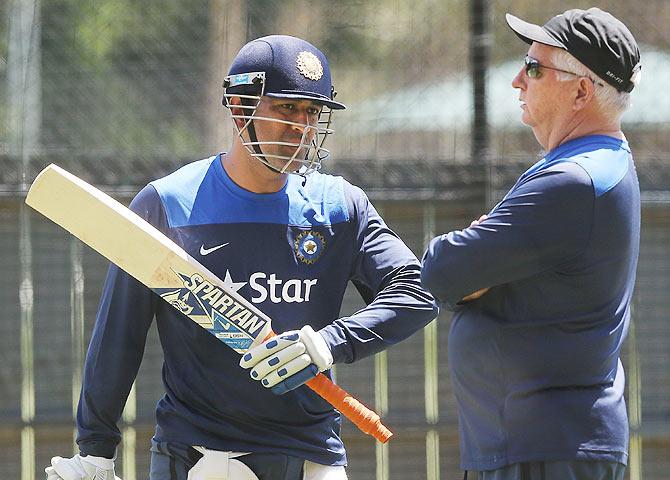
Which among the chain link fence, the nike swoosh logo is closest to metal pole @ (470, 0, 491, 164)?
the chain link fence

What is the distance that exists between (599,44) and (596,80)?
82 millimetres

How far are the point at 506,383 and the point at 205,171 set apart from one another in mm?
966

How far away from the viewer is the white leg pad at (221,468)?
2.92 m

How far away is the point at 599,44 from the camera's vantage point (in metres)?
2.74

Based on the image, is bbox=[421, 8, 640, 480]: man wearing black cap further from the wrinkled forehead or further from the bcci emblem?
the bcci emblem

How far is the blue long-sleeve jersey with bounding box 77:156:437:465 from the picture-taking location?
2977mm

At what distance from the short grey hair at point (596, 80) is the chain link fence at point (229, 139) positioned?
5.70 ft

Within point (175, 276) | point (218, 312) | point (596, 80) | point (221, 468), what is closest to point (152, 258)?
point (175, 276)

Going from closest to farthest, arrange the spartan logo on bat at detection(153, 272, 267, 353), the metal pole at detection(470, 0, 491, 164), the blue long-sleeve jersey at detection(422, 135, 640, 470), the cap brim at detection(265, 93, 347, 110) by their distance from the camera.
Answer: the blue long-sleeve jersey at detection(422, 135, 640, 470), the spartan logo on bat at detection(153, 272, 267, 353), the cap brim at detection(265, 93, 347, 110), the metal pole at detection(470, 0, 491, 164)

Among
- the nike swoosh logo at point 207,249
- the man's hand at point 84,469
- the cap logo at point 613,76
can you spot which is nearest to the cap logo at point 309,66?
the nike swoosh logo at point 207,249

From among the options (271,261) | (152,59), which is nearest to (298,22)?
(152,59)

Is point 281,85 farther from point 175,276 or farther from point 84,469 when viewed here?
point 84,469

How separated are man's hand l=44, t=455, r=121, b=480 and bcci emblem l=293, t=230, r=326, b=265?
72 centimetres

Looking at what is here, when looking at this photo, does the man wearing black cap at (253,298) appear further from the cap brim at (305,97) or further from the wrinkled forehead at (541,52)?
the wrinkled forehead at (541,52)
